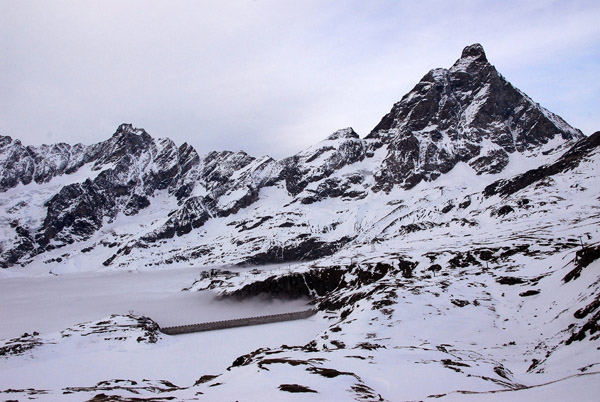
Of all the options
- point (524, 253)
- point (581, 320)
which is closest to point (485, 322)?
point (581, 320)

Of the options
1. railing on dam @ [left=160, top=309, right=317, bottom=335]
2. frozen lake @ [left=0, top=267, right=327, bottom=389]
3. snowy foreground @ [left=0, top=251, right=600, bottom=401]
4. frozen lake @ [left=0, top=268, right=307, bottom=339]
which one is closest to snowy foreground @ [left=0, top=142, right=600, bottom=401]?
snowy foreground @ [left=0, top=251, right=600, bottom=401]

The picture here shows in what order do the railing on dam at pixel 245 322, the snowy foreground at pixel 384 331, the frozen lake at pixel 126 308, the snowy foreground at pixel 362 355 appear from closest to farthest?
the snowy foreground at pixel 362 355 < the snowy foreground at pixel 384 331 < the railing on dam at pixel 245 322 < the frozen lake at pixel 126 308

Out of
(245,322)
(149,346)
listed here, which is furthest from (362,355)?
(245,322)

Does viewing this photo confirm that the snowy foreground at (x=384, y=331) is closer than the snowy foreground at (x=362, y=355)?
No

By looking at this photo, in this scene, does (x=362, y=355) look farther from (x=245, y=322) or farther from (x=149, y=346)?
(x=245, y=322)

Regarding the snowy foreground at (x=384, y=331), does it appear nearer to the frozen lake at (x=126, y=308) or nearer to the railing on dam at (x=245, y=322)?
the frozen lake at (x=126, y=308)

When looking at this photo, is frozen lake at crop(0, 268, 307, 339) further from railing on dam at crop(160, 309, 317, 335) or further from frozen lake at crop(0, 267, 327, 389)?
railing on dam at crop(160, 309, 317, 335)

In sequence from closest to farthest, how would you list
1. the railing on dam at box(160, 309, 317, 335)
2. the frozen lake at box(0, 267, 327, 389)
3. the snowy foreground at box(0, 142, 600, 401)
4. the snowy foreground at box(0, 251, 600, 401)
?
the snowy foreground at box(0, 251, 600, 401), the snowy foreground at box(0, 142, 600, 401), the frozen lake at box(0, 267, 327, 389), the railing on dam at box(160, 309, 317, 335)

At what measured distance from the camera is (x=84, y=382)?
198 ft

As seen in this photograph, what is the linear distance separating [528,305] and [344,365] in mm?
36289

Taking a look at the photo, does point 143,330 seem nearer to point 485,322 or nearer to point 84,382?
point 84,382

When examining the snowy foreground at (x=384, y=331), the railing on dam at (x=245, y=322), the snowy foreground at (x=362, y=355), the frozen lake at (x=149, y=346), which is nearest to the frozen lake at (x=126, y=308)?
the frozen lake at (x=149, y=346)

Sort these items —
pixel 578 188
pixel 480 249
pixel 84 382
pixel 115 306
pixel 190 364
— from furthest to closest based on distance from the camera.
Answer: pixel 578 188 → pixel 115 306 → pixel 480 249 → pixel 190 364 → pixel 84 382

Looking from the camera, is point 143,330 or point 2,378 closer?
point 2,378
